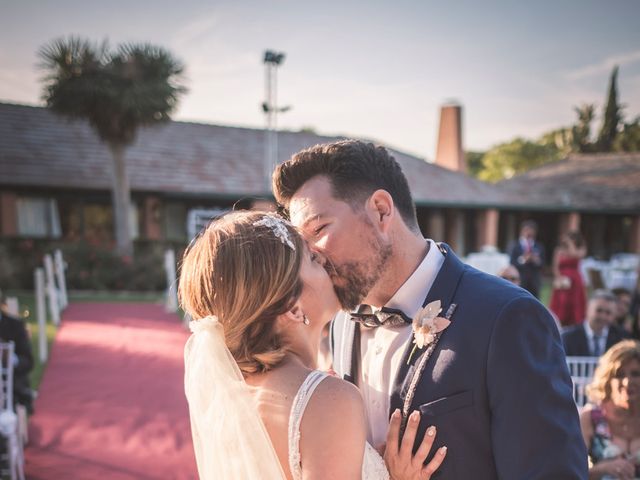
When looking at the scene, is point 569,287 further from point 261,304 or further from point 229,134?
point 229,134

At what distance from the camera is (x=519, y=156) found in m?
53.8

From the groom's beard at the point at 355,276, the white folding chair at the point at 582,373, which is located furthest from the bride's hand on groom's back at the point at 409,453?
the white folding chair at the point at 582,373

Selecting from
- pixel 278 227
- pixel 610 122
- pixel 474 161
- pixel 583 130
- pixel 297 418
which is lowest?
pixel 297 418

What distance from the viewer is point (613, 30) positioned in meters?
11.5

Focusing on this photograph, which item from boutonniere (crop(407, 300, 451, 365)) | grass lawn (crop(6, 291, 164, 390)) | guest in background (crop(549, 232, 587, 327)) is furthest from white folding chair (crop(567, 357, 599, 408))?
Result: grass lawn (crop(6, 291, 164, 390))

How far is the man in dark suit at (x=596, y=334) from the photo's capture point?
5.80 metres

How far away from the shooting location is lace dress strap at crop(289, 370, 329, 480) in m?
1.56

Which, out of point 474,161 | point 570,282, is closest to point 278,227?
point 570,282

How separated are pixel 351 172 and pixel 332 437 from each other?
3.33 feet

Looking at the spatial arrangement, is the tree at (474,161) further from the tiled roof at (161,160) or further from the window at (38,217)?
the window at (38,217)

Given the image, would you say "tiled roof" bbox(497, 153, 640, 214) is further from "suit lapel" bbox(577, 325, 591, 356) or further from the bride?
the bride

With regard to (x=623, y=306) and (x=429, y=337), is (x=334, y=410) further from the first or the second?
(x=623, y=306)

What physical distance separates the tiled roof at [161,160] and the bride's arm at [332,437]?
16.8 meters

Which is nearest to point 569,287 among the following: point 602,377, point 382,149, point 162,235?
point 602,377
